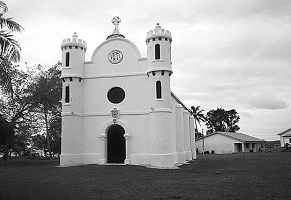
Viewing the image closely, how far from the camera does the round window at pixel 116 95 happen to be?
21844 millimetres

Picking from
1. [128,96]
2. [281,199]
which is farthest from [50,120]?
[281,199]

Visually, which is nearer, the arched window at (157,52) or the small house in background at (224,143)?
the arched window at (157,52)

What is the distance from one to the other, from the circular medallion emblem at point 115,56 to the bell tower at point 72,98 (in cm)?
208

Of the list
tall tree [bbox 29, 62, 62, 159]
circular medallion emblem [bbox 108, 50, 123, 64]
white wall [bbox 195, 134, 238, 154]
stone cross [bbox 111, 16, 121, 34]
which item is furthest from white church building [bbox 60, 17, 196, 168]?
white wall [bbox 195, 134, 238, 154]

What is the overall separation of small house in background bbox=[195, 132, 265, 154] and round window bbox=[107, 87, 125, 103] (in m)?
31.6

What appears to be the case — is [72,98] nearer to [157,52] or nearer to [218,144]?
[157,52]

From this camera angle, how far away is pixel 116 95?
865 inches

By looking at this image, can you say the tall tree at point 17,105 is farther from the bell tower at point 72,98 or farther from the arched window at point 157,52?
the arched window at point 157,52

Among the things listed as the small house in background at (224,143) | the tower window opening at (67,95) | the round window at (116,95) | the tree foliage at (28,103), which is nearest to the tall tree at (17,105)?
the tree foliage at (28,103)

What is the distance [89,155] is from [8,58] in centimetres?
1027

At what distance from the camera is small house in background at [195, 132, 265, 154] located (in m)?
49.1

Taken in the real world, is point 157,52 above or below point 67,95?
above

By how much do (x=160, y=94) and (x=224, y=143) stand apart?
32639mm

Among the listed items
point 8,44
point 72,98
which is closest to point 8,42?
point 8,44
